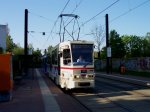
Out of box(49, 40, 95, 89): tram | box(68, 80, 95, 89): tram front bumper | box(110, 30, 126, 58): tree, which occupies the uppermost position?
box(110, 30, 126, 58): tree

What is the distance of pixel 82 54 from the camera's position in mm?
24062

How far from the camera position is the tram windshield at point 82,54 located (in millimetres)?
23797

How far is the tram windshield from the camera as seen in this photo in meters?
23.8

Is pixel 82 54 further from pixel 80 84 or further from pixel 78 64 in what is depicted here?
pixel 80 84

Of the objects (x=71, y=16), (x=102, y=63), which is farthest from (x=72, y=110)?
(x=102, y=63)

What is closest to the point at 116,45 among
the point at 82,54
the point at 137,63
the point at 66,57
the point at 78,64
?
the point at 137,63

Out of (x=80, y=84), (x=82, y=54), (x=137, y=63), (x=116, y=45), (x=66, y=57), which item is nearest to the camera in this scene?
(x=80, y=84)

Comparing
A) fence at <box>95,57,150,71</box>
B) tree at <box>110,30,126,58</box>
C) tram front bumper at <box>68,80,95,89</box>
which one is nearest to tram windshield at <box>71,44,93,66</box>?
tram front bumper at <box>68,80,95,89</box>

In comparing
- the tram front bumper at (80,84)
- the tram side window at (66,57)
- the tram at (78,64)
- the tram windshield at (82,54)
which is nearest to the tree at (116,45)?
the tram side window at (66,57)

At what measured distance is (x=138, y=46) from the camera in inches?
6334

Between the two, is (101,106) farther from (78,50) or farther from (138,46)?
(138,46)

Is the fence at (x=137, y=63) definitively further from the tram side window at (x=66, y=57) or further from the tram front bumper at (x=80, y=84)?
the tram front bumper at (x=80, y=84)

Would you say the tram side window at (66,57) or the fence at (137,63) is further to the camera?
the fence at (137,63)

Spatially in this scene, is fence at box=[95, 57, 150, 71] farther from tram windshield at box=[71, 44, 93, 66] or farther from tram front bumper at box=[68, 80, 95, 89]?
tram front bumper at box=[68, 80, 95, 89]
